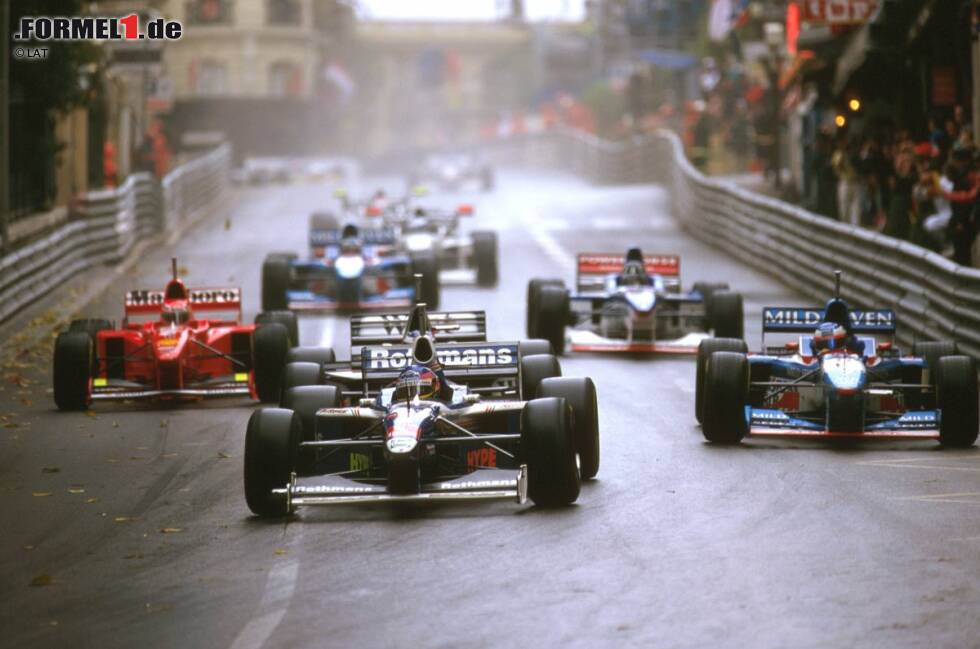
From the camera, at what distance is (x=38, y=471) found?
44.1 ft

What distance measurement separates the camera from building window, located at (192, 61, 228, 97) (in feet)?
327

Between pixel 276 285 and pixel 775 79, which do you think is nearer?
pixel 276 285

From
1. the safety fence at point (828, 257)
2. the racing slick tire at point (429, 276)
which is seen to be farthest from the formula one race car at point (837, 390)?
the racing slick tire at point (429, 276)

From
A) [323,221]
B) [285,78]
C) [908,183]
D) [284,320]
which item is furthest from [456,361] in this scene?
[285,78]

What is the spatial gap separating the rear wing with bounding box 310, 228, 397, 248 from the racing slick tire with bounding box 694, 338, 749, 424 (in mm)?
11473

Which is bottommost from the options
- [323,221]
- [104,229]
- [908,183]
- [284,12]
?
[104,229]

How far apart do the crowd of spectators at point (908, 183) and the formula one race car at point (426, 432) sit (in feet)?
29.7

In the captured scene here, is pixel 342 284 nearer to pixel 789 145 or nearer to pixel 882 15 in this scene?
pixel 882 15

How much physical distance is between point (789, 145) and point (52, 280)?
25.5 metres

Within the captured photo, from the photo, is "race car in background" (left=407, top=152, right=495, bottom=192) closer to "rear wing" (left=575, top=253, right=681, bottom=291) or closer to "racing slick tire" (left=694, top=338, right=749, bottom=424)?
"rear wing" (left=575, top=253, right=681, bottom=291)

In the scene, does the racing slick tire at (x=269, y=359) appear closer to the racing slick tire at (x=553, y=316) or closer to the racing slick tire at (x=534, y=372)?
the racing slick tire at (x=534, y=372)

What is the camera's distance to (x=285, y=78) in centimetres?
10512

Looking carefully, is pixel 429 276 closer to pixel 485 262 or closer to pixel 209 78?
pixel 485 262

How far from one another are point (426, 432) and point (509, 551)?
1513 mm
